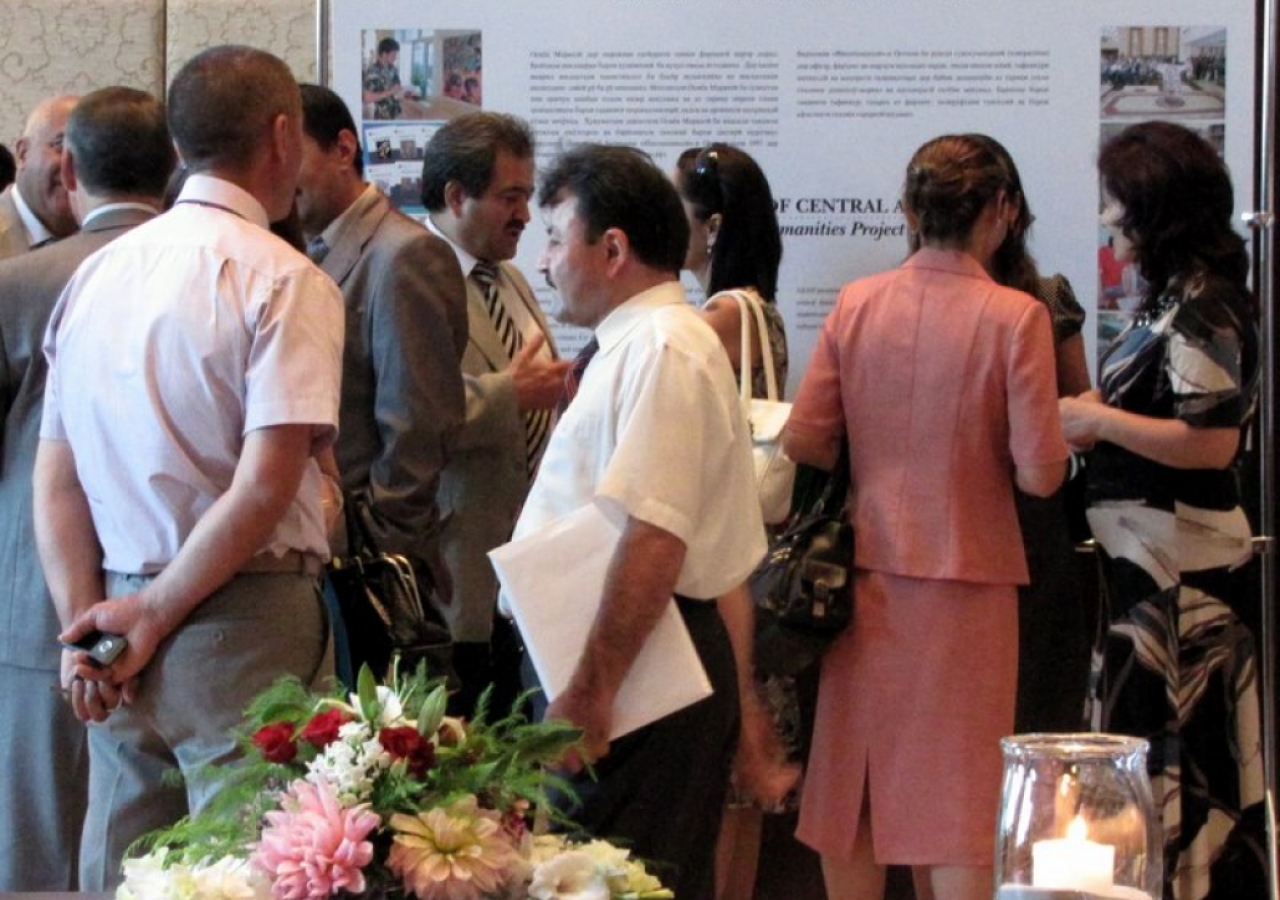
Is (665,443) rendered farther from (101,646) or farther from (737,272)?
(737,272)

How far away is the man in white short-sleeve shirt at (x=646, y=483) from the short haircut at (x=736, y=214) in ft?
3.54

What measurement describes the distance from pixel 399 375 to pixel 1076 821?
211cm

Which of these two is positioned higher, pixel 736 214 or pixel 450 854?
pixel 736 214

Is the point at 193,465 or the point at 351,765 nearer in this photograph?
the point at 351,765

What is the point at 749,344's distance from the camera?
3.60 m

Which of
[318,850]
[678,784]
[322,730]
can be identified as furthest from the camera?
[678,784]

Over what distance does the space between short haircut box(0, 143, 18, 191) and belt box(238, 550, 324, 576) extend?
6.86ft

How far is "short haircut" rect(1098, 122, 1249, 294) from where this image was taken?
351cm

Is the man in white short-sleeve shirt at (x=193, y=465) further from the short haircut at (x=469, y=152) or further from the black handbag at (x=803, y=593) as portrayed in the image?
the short haircut at (x=469, y=152)

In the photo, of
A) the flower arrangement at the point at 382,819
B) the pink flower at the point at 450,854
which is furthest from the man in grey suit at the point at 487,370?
the pink flower at the point at 450,854

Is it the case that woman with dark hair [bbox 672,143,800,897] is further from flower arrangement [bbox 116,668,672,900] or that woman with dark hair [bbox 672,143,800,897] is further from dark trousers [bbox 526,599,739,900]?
flower arrangement [bbox 116,668,672,900]

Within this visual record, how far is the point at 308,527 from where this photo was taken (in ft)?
8.67

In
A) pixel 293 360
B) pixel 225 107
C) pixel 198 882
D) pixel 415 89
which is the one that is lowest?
pixel 198 882

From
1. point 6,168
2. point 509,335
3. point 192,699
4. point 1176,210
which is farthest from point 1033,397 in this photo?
point 6,168
